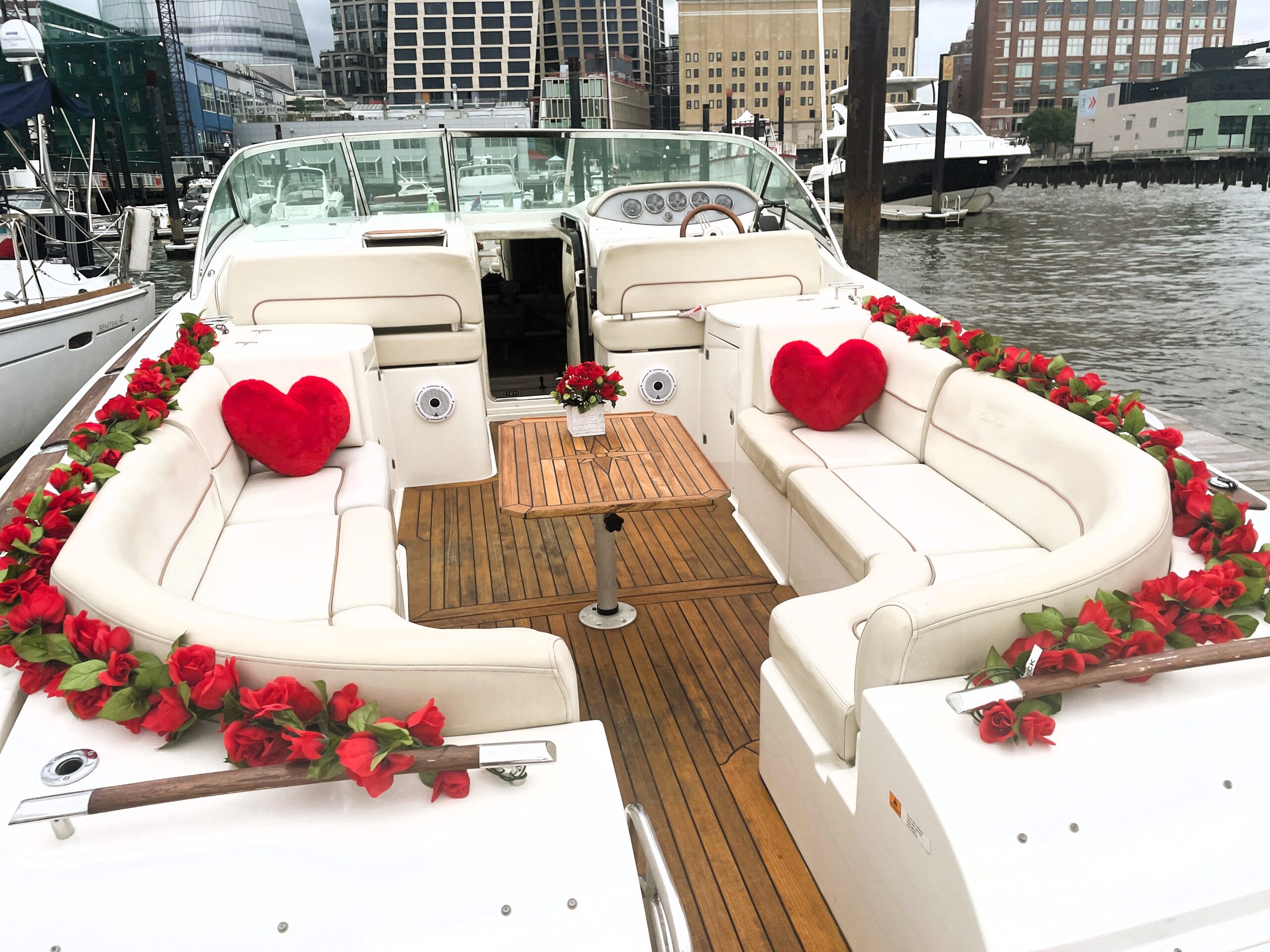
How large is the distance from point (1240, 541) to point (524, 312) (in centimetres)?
526

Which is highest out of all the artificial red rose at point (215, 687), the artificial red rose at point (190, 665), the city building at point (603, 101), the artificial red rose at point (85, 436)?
the city building at point (603, 101)

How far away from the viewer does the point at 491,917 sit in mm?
1084

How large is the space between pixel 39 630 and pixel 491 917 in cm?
86

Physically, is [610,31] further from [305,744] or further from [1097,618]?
[305,744]

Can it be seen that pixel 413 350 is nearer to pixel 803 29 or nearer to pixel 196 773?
pixel 196 773

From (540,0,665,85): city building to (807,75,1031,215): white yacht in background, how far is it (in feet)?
184

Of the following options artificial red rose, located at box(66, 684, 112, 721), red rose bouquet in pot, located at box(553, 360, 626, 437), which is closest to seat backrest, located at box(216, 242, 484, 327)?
red rose bouquet in pot, located at box(553, 360, 626, 437)

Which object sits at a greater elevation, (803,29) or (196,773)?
(803,29)

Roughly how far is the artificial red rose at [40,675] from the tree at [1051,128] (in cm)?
7149

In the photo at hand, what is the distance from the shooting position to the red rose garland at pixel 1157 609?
1.35 meters

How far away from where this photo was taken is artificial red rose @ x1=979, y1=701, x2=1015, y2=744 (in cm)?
129

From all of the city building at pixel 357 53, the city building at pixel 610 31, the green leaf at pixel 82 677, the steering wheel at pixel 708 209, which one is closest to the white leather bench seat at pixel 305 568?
the green leaf at pixel 82 677

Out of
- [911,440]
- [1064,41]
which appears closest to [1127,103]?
[1064,41]

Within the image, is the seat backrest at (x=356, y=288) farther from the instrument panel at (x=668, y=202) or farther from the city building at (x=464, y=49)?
the city building at (x=464, y=49)
